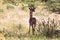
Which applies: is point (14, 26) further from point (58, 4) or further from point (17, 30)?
point (58, 4)

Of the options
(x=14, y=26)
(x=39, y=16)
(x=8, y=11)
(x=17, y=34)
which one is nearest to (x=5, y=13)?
(x=8, y=11)

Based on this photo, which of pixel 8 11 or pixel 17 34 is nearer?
pixel 17 34

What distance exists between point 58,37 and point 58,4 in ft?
15.1

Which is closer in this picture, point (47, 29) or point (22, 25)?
point (47, 29)

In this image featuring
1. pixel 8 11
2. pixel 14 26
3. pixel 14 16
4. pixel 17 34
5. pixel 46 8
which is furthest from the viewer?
pixel 46 8

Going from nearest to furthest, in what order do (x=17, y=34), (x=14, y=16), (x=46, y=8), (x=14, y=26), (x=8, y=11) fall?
(x=17, y=34), (x=14, y=26), (x=14, y=16), (x=8, y=11), (x=46, y=8)

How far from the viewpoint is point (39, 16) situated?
11.3 m

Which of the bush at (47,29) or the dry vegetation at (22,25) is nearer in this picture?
the dry vegetation at (22,25)

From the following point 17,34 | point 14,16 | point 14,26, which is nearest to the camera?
point 17,34

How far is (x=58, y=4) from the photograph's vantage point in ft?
42.4

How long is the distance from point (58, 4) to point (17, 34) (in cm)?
500

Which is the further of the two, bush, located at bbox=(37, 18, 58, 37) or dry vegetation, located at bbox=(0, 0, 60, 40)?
bush, located at bbox=(37, 18, 58, 37)

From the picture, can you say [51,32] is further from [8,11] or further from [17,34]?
[8,11]

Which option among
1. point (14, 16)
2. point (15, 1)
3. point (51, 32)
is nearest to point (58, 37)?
point (51, 32)
